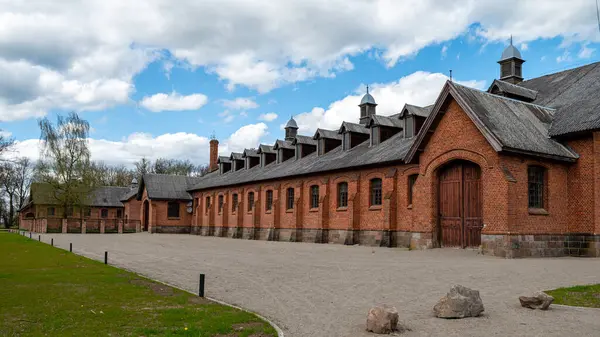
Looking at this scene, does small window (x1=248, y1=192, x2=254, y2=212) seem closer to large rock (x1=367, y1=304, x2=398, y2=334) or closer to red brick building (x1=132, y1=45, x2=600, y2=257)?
red brick building (x1=132, y1=45, x2=600, y2=257)

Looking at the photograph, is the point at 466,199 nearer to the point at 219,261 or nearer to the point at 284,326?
the point at 219,261

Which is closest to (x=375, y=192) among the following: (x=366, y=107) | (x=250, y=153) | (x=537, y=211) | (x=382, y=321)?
(x=537, y=211)

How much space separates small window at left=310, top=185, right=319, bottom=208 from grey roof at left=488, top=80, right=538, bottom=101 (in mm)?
12150

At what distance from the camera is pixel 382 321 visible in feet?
23.2

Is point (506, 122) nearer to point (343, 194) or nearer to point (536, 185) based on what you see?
point (536, 185)

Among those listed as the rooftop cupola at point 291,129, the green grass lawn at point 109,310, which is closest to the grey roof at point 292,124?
the rooftop cupola at point 291,129

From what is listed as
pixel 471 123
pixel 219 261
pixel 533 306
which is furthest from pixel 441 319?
pixel 471 123

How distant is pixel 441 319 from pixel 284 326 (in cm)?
239

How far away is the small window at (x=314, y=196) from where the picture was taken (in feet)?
109

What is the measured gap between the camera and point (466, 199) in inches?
849

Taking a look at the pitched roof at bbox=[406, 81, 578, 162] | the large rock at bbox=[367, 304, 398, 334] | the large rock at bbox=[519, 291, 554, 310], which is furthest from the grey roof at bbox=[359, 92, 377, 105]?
the large rock at bbox=[367, 304, 398, 334]

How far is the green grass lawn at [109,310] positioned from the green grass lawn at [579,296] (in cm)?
553

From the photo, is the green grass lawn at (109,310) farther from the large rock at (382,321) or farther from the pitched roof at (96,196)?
the pitched roof at (96,196)

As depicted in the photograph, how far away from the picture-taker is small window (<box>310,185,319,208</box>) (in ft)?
109
